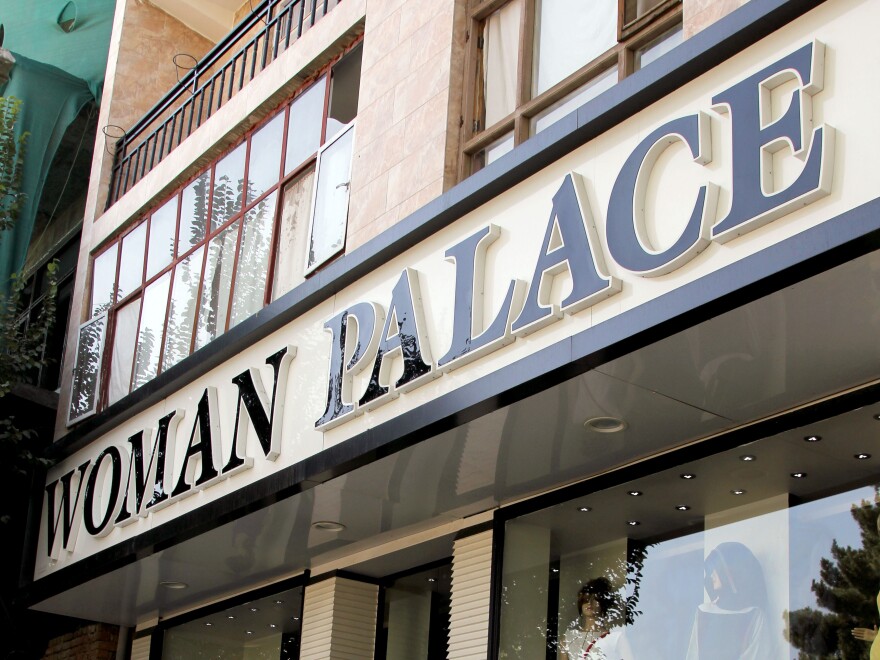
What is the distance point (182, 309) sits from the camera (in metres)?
13.3

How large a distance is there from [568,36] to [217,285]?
488cm

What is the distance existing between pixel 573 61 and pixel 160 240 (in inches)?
254

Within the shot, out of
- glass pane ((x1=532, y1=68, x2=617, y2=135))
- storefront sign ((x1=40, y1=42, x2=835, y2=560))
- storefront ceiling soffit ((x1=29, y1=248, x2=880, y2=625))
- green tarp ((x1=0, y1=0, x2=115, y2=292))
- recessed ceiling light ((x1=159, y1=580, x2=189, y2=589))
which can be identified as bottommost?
recessed ceiling light ((x1=159, y1=580, x2=189, y2=589))

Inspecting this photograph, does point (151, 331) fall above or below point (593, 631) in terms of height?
above

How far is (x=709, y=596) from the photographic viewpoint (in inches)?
315

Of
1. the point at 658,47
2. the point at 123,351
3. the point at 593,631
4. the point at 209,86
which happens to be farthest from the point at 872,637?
the point at 209,86

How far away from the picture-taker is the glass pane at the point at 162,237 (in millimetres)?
14062

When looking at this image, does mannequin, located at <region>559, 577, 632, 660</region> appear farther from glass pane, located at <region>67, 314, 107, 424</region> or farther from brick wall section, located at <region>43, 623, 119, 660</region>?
glass pane, located at <region>67, 314, 107, 424</region>

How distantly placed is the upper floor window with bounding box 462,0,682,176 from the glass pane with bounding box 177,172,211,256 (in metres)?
4.49

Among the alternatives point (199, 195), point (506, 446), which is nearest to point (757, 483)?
point (506, 446)

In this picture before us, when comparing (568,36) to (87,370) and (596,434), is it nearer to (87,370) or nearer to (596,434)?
(596,434)

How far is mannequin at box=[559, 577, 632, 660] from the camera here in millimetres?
8547

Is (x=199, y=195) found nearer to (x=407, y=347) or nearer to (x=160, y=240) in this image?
(x=160, y=240)

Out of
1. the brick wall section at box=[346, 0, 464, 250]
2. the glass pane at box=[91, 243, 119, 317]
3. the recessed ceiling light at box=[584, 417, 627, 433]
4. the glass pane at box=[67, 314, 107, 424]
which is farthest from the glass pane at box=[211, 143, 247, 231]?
the recessed ceiling light at box=[584, 417, 627, 433]
